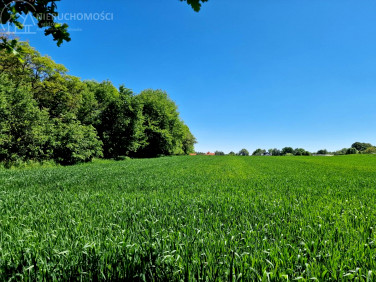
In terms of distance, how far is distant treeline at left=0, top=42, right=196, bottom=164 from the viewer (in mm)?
20359

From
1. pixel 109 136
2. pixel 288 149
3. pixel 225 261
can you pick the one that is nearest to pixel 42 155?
pixel 109 136

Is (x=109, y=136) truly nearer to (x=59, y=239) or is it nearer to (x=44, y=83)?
(x=44, y=83)

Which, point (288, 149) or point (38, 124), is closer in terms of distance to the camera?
point (38, 124)

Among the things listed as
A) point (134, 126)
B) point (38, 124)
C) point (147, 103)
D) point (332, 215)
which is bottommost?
point (332, 215)

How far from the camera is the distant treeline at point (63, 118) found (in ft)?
66.8

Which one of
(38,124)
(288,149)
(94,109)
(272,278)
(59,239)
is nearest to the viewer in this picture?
(272,278)

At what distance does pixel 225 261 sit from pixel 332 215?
4.09 meters

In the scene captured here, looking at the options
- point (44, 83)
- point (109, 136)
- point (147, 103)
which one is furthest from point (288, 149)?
point (44, 83)

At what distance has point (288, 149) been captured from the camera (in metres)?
154

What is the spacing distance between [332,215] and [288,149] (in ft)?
559

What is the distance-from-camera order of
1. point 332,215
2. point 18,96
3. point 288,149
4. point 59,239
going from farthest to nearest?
point 288,149 → point 18,96 → point 332,215 → point 59,239

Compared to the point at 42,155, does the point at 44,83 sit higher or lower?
higher

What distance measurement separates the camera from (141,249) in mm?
2729

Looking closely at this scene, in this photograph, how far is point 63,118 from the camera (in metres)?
30.0
